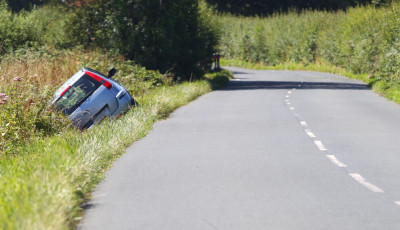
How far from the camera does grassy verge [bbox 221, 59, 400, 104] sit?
26.6 m

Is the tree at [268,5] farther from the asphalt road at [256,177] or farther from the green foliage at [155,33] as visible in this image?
the asphalt road at [256,177]

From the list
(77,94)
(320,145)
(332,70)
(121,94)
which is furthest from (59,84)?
(332,70)

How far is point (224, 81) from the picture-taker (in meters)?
37.8

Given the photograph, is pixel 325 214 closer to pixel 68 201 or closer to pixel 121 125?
pixel 68 201

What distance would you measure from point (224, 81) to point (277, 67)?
27285mm

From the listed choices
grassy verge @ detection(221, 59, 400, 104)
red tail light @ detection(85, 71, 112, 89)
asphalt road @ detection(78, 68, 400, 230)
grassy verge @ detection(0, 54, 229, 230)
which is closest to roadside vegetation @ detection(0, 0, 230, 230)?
grassy verge @ detection(0, 54, 229, 230)

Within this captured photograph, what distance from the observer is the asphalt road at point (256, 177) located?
719 centimetres

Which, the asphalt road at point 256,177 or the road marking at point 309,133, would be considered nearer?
the asphalt road at point 256,177

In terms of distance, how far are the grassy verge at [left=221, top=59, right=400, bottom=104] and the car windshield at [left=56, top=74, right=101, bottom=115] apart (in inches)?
468

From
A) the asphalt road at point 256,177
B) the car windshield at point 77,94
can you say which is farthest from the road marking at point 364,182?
the car windshield at point 77,94

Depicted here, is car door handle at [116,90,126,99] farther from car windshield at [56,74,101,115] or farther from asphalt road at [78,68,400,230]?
asphalt road at [78,68,400,230]

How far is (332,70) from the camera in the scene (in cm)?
5284

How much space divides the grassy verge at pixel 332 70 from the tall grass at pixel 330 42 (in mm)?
66

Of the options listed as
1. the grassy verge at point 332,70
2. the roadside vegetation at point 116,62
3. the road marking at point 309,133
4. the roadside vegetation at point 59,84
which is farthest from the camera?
the grassy verge at point 332,70
